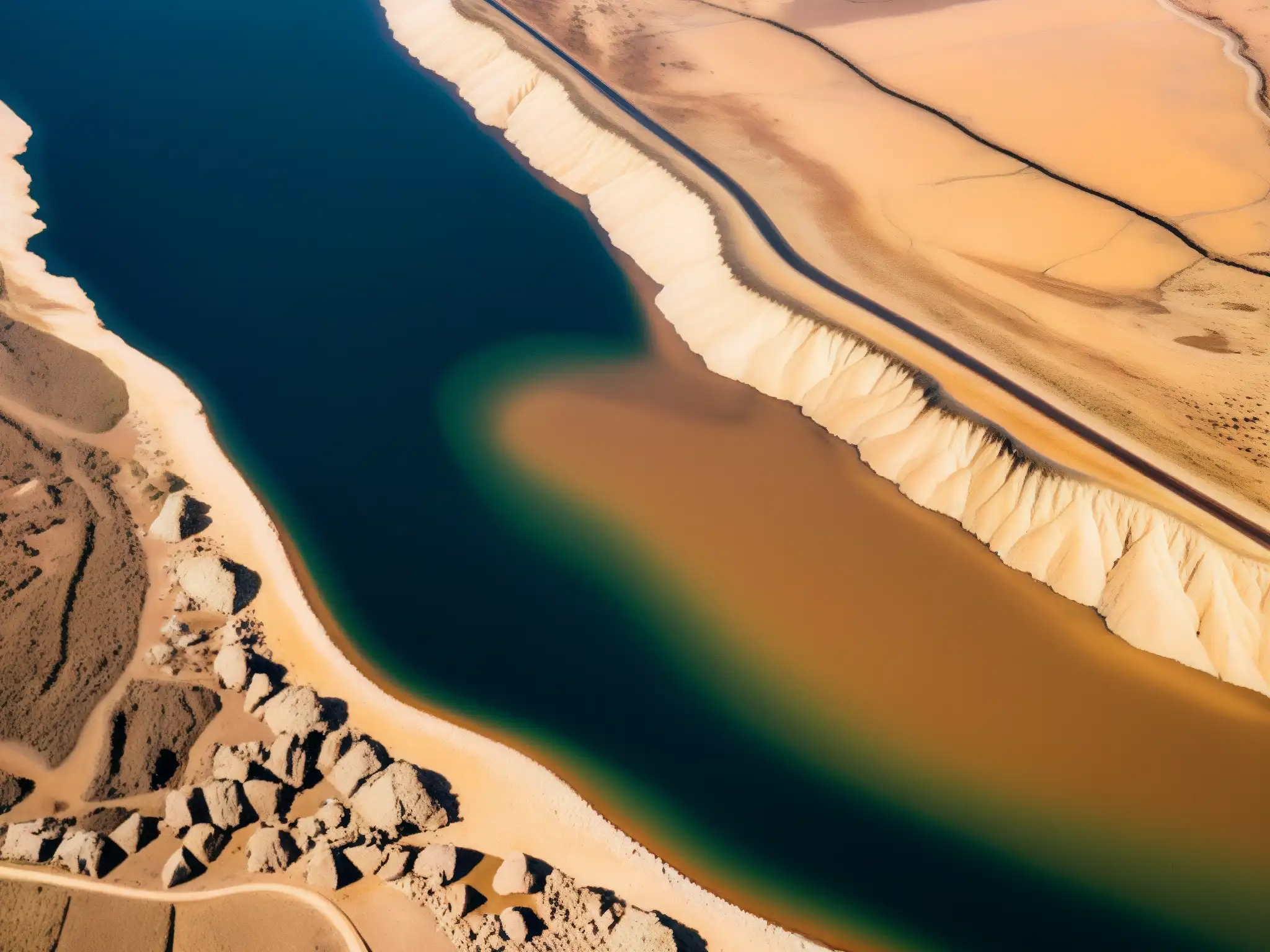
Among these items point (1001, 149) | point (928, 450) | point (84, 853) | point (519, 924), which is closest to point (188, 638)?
point (84, 853)

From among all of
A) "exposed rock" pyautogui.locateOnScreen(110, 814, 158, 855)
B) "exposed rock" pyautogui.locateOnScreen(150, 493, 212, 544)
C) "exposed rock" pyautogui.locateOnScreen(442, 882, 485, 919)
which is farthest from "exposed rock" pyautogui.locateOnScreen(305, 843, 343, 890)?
"exposed rock" pyautogui.locateOnScreen(150, 493, 212, 544)

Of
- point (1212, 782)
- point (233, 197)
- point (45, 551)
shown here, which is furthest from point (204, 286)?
point (1212, 782)

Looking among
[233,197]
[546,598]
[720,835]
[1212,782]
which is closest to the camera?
[720,835]

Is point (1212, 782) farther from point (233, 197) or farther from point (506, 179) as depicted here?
point (233, 197)

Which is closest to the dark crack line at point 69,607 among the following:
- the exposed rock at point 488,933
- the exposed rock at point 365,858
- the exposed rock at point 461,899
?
the exposed rock at point 365,858

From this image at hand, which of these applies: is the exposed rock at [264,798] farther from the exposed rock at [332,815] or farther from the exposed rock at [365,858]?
the exposed rock at [365,858]

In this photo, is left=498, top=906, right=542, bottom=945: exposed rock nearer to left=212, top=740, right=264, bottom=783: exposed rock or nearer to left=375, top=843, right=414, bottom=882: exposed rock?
left=375, top=843, right=414, bottom=882: exposed rock

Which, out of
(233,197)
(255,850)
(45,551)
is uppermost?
(233,197)
